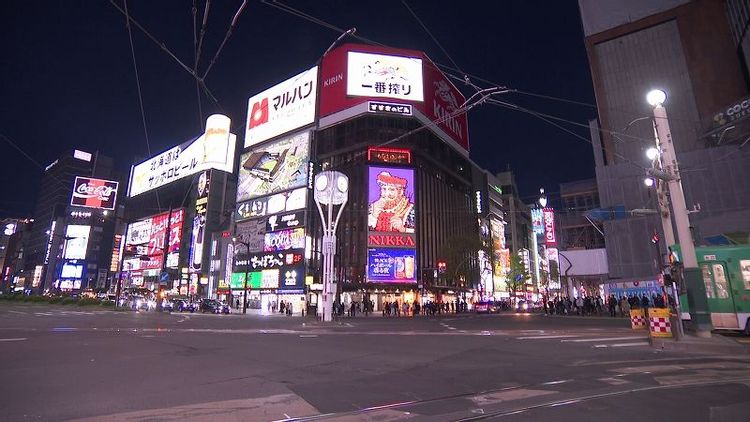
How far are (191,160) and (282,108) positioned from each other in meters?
36.3

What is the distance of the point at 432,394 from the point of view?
7262mm

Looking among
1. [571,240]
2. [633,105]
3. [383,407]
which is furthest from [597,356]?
[571,240]

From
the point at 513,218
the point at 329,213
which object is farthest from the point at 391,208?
the point at 513,218

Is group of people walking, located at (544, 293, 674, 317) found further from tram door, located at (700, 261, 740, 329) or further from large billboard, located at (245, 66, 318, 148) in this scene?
large billboard, located at (245, 66, 318, 148)

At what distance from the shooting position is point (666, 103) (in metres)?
46.8

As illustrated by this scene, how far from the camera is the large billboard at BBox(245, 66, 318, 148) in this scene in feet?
244

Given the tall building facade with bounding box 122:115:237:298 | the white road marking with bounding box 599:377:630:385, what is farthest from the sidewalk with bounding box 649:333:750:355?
the tall building facade with bounding box 122:115:237:298

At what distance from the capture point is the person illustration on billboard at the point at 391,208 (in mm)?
63562

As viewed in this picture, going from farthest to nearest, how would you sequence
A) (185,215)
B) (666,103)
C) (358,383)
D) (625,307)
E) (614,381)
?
(185,215) → (666,103) → (625,307) → (614,381) → (358,383)

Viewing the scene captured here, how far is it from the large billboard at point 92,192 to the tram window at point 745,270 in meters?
91.6

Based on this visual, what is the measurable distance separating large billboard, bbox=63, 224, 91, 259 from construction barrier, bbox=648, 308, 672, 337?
145 metres

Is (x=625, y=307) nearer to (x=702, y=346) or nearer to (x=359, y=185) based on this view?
(x=702, y=346)

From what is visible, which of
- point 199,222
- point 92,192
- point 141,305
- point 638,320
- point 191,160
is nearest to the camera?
point 638,320

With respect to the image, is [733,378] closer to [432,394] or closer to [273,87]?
[432,394]
